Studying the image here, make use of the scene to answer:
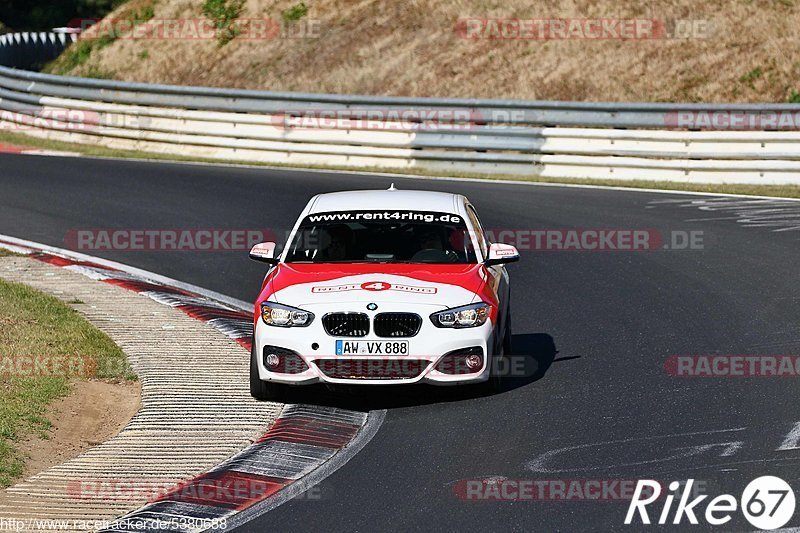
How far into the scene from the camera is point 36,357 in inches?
402

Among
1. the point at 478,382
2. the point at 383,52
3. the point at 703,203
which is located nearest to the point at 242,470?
the point at 478,382

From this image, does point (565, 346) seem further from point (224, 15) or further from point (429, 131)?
point (224, 15)

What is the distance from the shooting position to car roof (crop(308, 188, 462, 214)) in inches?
419

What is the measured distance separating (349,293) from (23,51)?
1022 inches

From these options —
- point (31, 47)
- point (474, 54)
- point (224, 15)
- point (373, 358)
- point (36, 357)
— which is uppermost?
point (224, 15)

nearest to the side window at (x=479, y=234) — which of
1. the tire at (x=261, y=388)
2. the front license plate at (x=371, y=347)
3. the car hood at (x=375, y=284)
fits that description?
the car hood at (x=375, y=284)

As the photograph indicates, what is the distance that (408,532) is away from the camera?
6715 mm

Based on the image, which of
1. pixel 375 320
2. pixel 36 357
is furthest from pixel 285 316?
pixel 36 357

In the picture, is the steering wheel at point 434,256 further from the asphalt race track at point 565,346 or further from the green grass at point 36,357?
the green grass at point 36,357

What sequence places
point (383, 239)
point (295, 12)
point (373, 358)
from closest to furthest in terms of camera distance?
point (373, 358), point (383, 239), point (295, 12)

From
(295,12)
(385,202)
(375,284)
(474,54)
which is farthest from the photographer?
(295,12)

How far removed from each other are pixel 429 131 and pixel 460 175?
1019 mm

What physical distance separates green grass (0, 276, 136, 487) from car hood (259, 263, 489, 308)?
56.6 inches

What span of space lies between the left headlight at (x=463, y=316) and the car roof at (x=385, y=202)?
141cm
